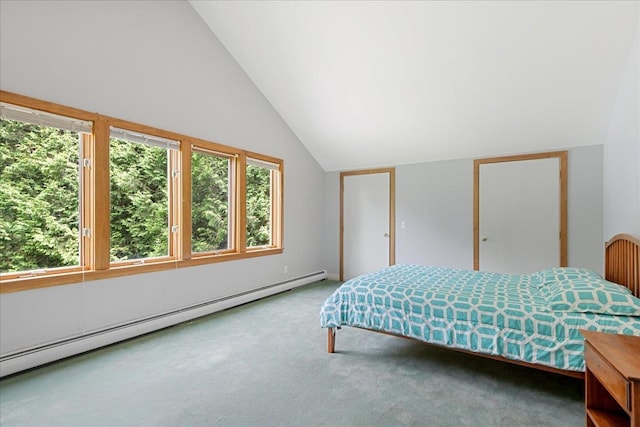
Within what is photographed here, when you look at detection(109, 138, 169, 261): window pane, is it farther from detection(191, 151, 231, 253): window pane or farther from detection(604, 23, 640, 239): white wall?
detection(604, 23, 640, 239): white wall

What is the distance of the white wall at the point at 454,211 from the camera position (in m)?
3.74

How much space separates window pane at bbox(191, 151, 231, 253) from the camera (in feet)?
12.0

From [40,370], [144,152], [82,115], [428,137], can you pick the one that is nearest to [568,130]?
[428,137]

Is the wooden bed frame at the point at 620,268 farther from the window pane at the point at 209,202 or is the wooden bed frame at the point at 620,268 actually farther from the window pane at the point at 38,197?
the window pane at the point at 38,197

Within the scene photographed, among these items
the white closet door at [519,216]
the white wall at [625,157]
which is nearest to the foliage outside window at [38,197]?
the white wall at [625,157]

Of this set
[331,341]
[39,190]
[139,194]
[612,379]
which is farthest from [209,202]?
[612,379]

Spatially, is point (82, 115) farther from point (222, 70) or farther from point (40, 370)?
point (40, 370)

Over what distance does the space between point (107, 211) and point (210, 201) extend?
1.21m

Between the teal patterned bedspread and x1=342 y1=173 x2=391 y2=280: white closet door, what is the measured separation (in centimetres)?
227

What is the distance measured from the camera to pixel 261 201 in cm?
465

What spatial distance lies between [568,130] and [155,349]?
496 cm

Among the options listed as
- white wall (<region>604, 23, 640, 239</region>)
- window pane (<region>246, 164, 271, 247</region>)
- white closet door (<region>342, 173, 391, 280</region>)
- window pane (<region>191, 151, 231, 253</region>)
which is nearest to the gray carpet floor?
window pane (<region>191, 151, 231, 253</region>)

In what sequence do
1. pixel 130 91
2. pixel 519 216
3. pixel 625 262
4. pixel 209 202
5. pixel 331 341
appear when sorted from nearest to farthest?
pixel 625 262, pixel 331 341, pixel 130 91, pixel 209 202, pixel 519 216

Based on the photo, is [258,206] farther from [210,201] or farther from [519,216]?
[519,216]
